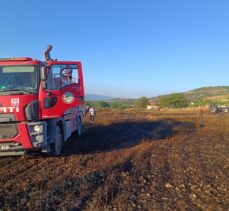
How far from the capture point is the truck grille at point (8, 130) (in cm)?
694

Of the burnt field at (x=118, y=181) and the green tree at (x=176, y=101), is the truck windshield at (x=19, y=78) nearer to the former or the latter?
the burnt field at (x=118, y=181)

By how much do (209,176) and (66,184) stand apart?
3119mm

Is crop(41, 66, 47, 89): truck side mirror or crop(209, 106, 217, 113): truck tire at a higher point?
crop(41, 66, 47, 89): truck side mirror

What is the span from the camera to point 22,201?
186 inches

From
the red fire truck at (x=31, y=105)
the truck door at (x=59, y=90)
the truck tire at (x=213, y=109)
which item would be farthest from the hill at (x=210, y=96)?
the red fire truck at (x=31, y=105)

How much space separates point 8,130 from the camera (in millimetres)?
6949

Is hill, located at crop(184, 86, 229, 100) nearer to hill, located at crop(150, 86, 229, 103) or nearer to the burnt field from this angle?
hill, located at crop(150, 86, 229, 103)

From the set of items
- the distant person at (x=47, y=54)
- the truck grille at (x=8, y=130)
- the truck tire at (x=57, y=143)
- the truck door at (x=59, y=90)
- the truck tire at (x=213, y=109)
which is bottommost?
the truck tire at (x=213, y=109)

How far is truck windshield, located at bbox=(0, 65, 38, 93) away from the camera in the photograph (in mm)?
7312

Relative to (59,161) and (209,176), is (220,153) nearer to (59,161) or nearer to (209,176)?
(209,176)

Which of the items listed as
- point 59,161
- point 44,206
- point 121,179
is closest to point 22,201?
point 44,206

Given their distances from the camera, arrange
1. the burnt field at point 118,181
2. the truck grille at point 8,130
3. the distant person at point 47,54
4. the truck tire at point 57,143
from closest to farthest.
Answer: the burnt field at point 118,181 → the truck grille at point 8,130 → the truck tire at point 57,143 → the distant person at point 47,54

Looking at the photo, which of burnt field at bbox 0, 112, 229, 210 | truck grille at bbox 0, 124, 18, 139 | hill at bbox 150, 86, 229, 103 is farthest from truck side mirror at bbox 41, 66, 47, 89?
hill at bbox 150, 86, 229, 103

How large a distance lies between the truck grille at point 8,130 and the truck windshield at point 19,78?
36.1 inches
